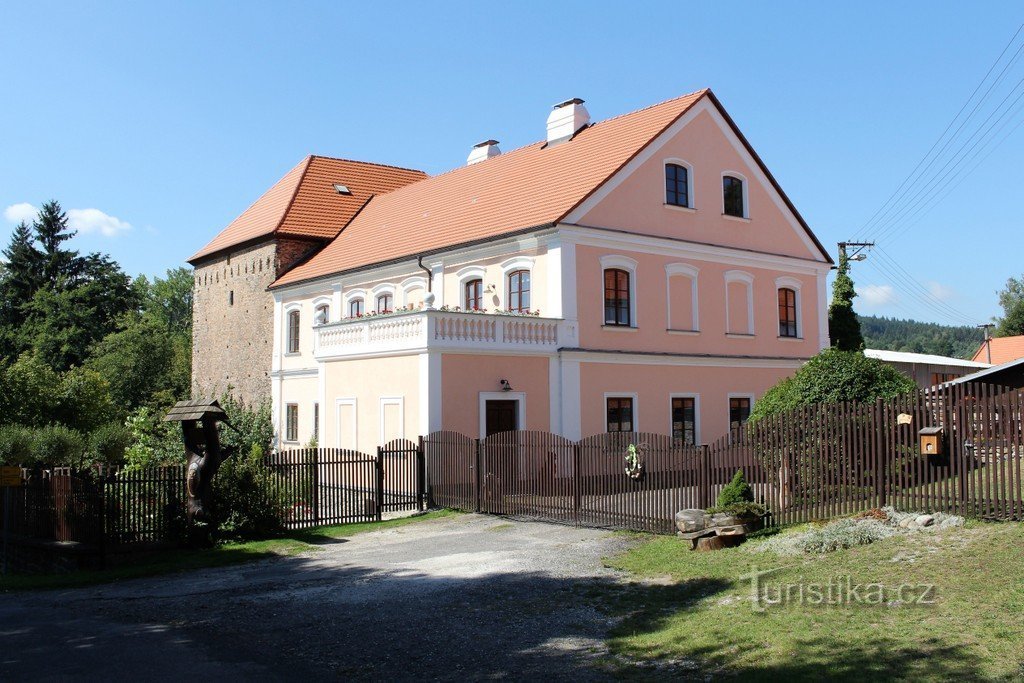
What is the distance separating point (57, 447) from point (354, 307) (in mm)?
10131

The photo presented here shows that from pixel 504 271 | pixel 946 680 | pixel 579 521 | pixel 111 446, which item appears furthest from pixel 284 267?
pixel 946 680

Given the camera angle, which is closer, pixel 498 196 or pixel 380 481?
pixel 380 481

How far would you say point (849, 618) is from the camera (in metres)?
8.63

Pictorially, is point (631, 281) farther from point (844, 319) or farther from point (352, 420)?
point (844, 319)

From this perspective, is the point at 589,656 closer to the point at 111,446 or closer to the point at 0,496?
the point at 0,496

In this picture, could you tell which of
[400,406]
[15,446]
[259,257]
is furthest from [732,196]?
[15,446]

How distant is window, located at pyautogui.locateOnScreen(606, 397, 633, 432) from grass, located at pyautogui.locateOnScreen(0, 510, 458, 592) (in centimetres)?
878

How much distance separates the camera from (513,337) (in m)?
23.1

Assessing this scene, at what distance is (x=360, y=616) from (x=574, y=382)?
14.0 meters

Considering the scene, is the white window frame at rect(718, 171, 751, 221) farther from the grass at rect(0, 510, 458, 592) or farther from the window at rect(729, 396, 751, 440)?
the grass at rect(0, 510, 458, 592)

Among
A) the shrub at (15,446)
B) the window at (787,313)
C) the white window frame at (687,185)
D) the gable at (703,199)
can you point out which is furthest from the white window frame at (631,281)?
the shrub at (15,446)

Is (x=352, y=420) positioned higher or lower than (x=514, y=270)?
lower

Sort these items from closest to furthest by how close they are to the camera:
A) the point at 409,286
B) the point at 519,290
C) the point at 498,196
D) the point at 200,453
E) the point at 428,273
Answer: the point at 200,453, the point at 519,290, the point at 428,273, the point at 498,196, the point at 409,286

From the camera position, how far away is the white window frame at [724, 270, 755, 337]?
92.7 ft
